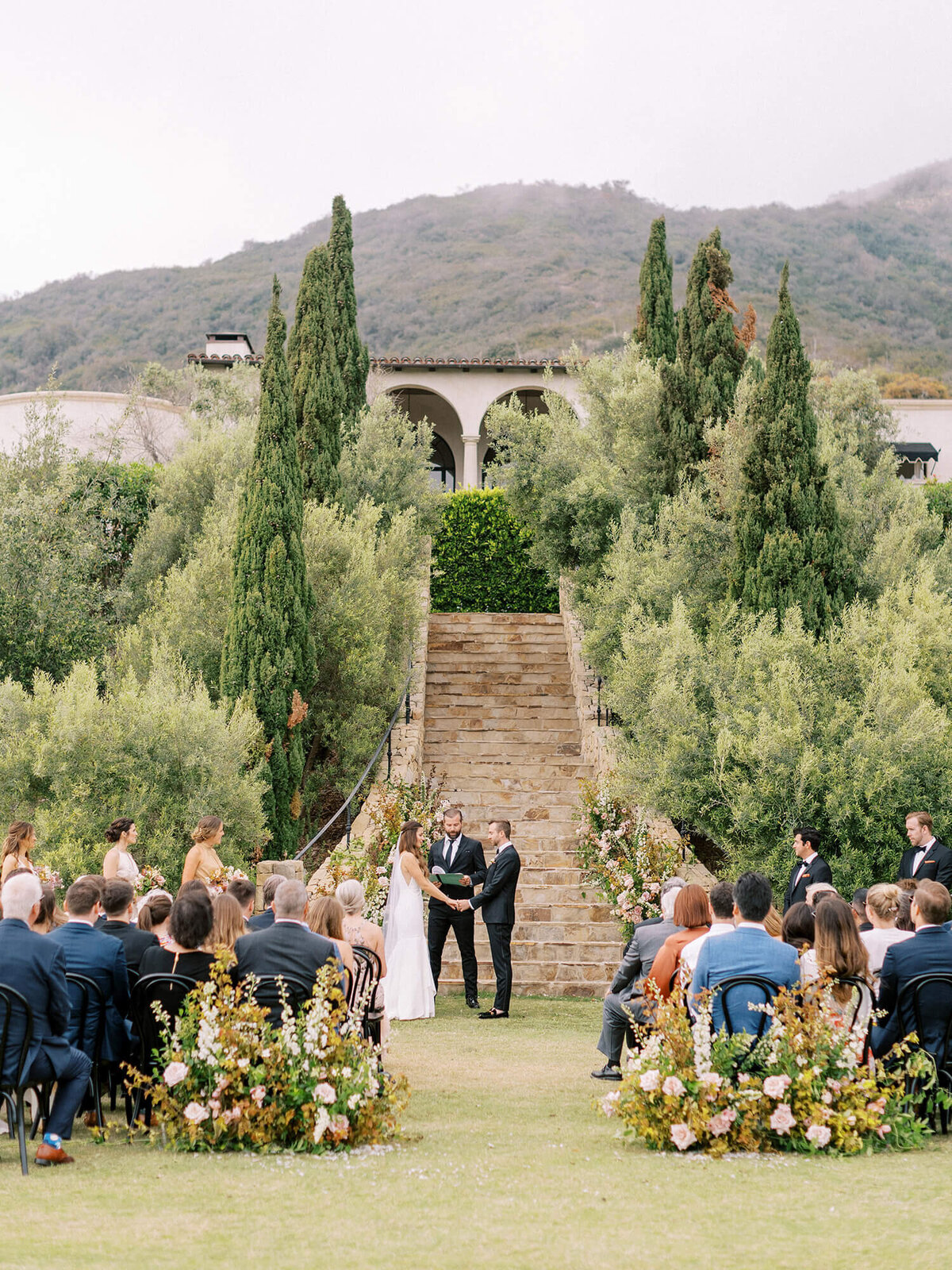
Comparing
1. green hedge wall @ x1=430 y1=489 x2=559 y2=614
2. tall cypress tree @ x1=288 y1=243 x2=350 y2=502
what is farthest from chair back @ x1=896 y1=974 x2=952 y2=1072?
green hedge wall @ x1=430 y1=489 x2=559 y2=614

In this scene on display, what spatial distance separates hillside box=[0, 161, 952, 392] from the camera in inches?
2803

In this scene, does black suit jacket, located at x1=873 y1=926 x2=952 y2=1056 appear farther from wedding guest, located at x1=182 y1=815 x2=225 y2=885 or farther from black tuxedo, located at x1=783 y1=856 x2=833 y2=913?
wedding guest, located at x1=182 y1=815 x2=225 y2=885

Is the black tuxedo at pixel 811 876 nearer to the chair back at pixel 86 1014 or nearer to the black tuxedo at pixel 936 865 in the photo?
the black tuxedo at pixel 936 865

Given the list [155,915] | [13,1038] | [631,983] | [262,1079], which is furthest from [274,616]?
[262,1079]

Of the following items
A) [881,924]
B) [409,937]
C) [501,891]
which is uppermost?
[881,924]

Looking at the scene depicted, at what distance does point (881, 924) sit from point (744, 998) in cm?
134

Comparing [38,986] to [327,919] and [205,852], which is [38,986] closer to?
[327,919]

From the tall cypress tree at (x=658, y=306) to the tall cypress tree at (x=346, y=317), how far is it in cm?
527

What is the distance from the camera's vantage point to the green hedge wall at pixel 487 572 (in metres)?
22.7

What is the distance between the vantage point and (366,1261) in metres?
3.70

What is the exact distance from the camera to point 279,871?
28.0 feet

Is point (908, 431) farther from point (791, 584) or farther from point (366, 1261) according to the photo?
point (366, 1261)

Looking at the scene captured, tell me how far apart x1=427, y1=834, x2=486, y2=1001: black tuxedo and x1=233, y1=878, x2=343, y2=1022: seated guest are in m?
4.85

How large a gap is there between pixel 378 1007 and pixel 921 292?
292 feet
